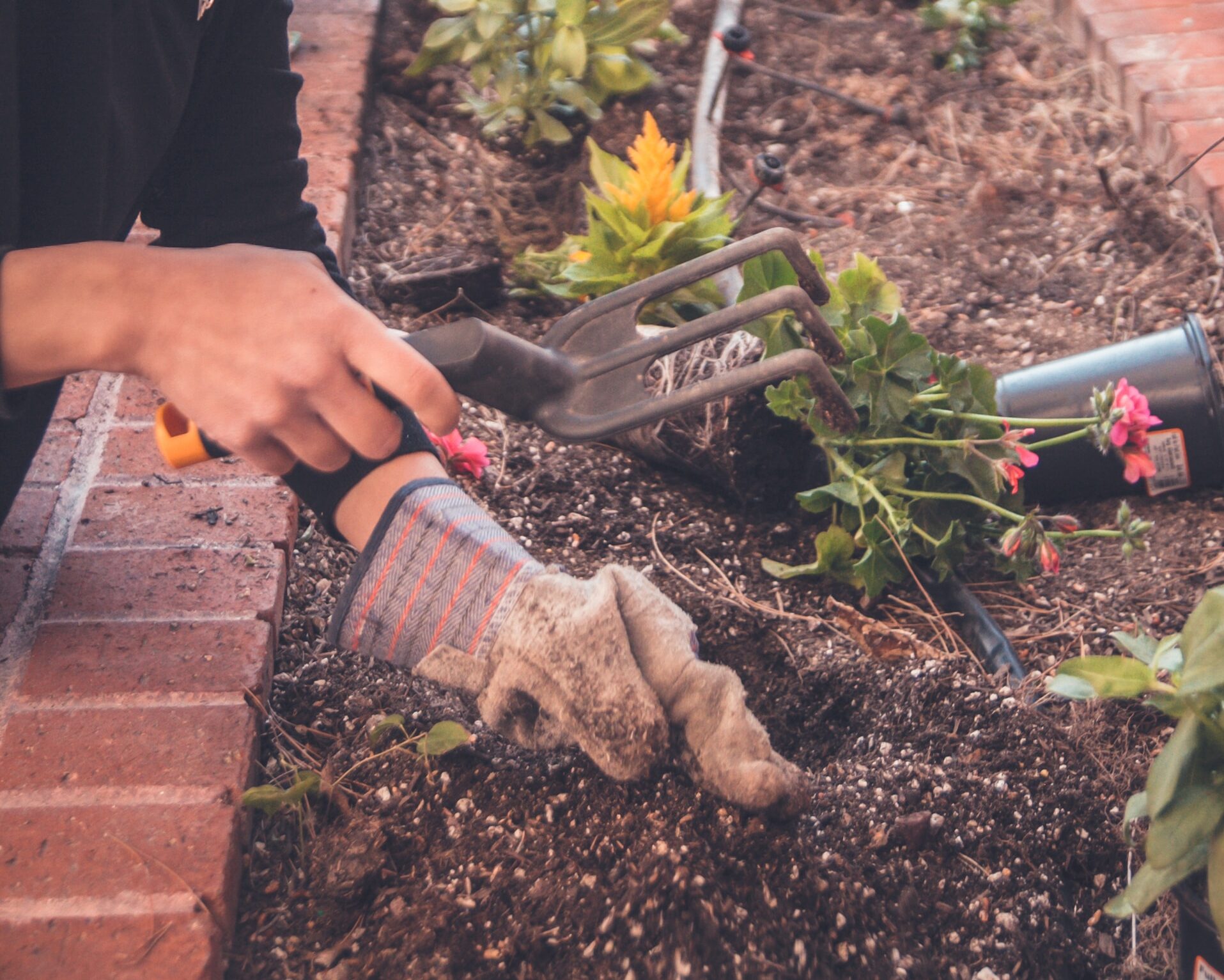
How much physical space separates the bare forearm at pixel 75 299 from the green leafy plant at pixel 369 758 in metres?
0.44

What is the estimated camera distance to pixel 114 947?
0.84 m

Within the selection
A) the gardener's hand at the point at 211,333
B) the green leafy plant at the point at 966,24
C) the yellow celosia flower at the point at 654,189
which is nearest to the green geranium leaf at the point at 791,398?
the yellow celosia flower at the point at 654,189

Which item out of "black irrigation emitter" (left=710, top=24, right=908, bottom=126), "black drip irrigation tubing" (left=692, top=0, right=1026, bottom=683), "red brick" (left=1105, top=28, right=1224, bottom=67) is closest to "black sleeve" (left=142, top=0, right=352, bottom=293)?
"black drip irrigation tubing" (left=692, top=0, right=1026, bottom=683)

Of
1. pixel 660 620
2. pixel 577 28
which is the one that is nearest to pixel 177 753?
pixel 660 620

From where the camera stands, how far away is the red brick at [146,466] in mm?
1283

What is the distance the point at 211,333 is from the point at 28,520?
649 mm

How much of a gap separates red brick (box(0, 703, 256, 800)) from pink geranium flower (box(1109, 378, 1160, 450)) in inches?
38.3

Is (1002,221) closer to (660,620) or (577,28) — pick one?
(577,28)

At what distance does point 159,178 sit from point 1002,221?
5.07ft

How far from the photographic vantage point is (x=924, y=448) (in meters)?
1.26

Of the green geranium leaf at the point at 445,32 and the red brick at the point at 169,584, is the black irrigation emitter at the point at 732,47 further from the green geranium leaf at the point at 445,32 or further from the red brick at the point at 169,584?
the red brick at the point at 169,584

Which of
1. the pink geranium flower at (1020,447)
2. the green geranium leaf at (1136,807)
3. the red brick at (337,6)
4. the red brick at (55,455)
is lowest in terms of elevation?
the red brick at (55,455)

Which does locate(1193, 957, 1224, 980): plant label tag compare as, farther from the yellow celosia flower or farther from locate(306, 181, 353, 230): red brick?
locate(306, 181, 353, 230): red brick

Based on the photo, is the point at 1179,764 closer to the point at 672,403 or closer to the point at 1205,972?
the point at 1205,972
